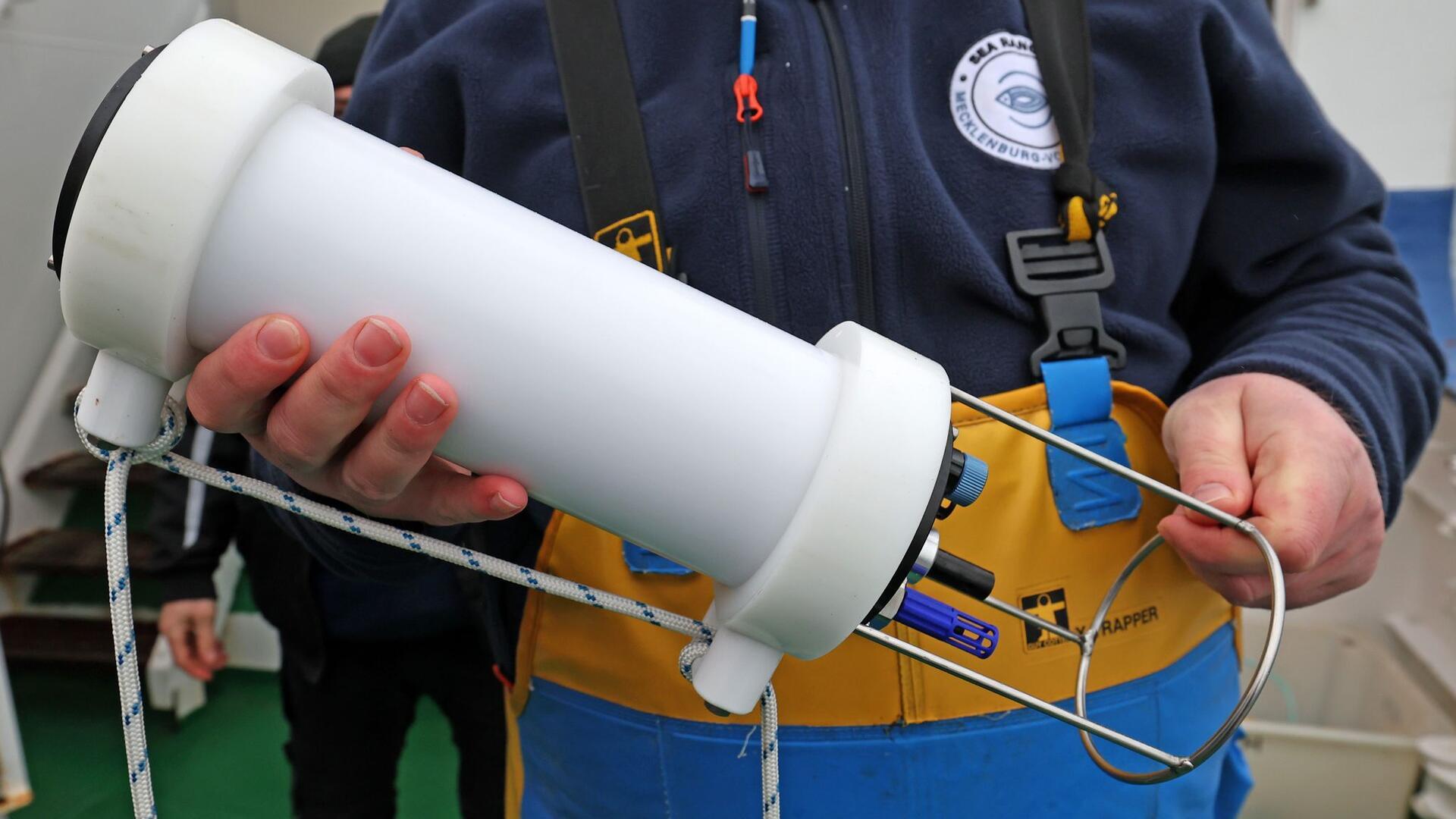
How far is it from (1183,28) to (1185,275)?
186 mm

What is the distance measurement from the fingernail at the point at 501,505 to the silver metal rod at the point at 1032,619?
0.87 ft

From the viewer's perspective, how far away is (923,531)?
1.30 feet

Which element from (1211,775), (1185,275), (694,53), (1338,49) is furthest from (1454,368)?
(694,53)

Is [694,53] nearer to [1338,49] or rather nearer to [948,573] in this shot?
[948,573]

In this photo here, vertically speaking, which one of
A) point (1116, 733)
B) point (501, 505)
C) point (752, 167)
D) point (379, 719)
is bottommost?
point (379, 719)

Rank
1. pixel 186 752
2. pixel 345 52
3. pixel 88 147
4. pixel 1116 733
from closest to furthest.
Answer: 1. pixel 88 147
2. pixel 1116 733
3. pixel 345 52
4. pixel 186 752

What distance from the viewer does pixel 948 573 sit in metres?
0.44

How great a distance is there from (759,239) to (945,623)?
256 millimetres

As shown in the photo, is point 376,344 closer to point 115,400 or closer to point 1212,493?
point 115,400

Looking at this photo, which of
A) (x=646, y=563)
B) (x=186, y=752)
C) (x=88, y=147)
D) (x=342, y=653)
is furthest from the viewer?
(x=186, y=752)

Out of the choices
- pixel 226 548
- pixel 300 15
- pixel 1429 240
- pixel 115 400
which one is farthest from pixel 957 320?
pixel 300 15

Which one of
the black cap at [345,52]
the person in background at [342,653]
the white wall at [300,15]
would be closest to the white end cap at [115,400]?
the person in background at [342,653]

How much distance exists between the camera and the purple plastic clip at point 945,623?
1.49 ft

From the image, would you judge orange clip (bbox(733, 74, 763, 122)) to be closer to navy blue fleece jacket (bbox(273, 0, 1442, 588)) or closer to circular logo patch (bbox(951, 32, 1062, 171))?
navy blue fleece jacket (bbox(273, 0, 1442, 588))
